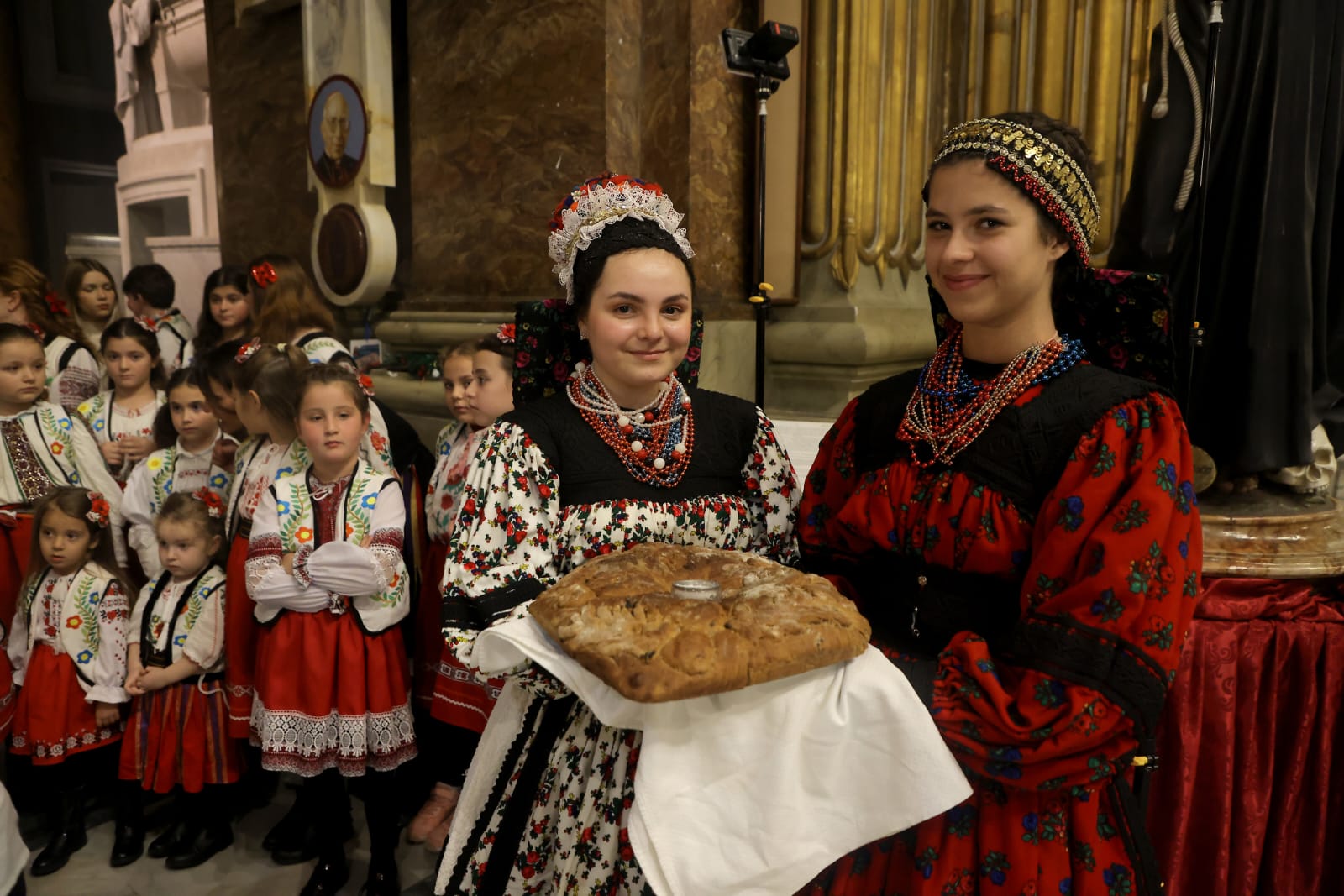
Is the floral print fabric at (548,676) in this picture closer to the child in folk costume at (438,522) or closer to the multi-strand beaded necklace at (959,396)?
the multi-strand beaded necklace at (959,396)

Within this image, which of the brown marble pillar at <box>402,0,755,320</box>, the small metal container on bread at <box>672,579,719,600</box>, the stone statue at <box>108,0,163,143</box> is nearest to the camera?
the small metal container on bread at <box>672,579,719,600</box>

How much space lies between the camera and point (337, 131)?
15.3 feet

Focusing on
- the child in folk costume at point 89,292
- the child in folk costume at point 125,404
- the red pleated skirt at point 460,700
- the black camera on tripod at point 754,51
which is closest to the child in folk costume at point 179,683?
the red pleated skirt at point 460,700

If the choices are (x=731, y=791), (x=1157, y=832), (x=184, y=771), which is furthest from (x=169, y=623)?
(x=1157, y=832)

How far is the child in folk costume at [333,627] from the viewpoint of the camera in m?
2.46

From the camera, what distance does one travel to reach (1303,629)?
1.90 metres

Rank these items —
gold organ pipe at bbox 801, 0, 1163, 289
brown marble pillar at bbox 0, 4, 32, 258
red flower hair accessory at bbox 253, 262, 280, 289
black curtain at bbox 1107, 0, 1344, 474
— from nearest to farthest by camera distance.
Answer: black curtain at bbox 1107, 0, 1344, 474 < gold organ pipe at bbox 801, 0, 1163, 289 < red flower hair accessory at bbox 253, 262, 280, 289 < brown marble pillar at bbox 0, 4, 32, 258

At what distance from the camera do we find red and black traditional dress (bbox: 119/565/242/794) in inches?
109

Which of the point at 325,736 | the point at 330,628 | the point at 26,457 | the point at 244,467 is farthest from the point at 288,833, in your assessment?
the point at 26,457

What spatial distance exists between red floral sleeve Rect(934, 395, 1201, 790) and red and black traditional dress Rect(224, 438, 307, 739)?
2170 mm

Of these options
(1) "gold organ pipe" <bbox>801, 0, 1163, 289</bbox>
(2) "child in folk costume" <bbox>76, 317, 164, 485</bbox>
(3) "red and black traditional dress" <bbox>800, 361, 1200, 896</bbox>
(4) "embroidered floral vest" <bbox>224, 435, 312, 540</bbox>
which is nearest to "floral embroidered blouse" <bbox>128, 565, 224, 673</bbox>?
(4) "embroidered floral vest" <bbox>224, 435, 312, 540</bbox>

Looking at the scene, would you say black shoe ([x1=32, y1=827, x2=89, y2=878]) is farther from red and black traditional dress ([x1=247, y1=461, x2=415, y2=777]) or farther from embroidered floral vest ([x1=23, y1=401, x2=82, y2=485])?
embroidered floral vest ([x1=23, y1=401, x2=82, y2=485])

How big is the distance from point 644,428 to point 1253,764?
1.48 meters

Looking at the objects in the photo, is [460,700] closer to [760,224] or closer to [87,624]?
[87,624]
